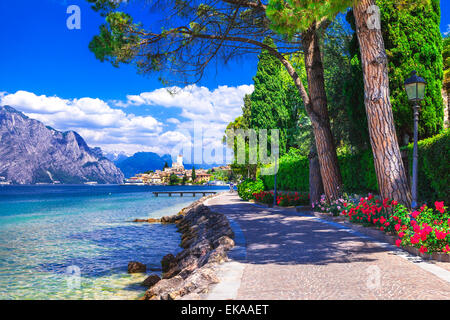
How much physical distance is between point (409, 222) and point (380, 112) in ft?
9.55

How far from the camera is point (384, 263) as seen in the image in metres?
5.64

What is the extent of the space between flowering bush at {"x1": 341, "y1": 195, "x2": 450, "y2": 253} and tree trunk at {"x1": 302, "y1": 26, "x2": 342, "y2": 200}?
219 centimetres

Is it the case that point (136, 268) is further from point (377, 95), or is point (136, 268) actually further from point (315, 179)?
point (315, 179)

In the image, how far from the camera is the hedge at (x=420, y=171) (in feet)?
27.1

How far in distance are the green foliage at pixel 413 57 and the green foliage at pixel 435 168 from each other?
6.14 ft

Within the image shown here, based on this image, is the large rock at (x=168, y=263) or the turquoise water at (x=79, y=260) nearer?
the turquoise water at (x=79, y=260)

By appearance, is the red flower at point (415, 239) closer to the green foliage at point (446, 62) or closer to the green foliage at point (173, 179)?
the green foliage at point (446, 62)

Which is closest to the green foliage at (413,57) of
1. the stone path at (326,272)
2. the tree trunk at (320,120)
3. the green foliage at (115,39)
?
the tree trunk at (320,120)

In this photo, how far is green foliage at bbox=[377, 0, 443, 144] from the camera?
1074cm

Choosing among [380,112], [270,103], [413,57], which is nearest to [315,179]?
[413,57]

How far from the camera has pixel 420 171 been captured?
9500mm
